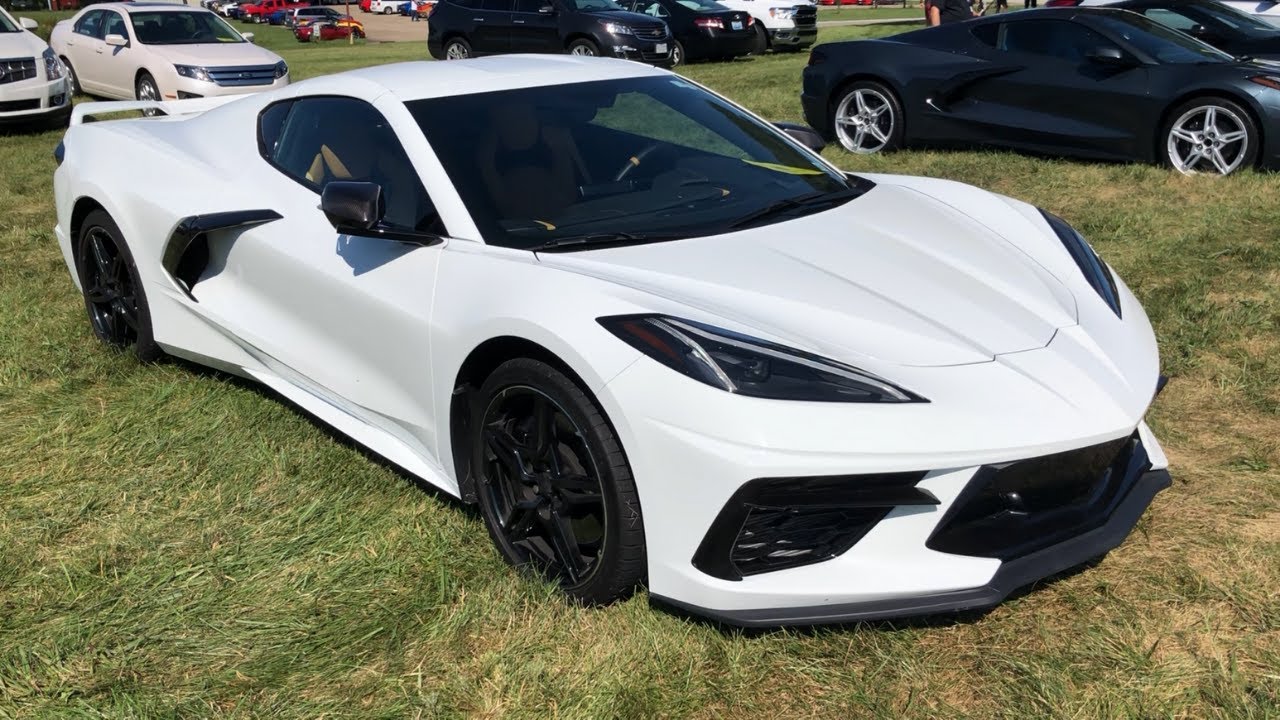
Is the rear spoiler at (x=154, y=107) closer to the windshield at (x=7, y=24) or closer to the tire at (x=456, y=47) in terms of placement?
the windshield at (x=7, y=24)

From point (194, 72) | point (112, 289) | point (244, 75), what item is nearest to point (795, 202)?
point (112, 289)

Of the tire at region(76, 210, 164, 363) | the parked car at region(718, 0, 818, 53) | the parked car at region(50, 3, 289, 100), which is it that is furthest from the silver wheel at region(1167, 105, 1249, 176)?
the parked car at region(718, 0, 818, 53)

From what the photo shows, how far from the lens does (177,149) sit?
4.65 m

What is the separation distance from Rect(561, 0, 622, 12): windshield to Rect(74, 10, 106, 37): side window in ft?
20.3

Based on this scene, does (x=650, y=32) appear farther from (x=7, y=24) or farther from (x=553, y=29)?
(x=7, y=24)

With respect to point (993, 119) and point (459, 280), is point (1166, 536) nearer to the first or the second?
point (459, 280)

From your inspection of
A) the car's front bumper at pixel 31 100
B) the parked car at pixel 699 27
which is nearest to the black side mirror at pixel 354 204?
the car's front bumper at pixel 31 100

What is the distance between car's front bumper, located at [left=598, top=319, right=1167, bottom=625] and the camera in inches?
102

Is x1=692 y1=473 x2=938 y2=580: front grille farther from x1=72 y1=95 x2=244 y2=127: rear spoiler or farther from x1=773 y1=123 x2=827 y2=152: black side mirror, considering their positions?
x1=72 y1=95 x2=244 y2=127: rear spoiler

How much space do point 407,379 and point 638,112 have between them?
1.28 metres

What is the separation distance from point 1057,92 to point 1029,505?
655 centimetres

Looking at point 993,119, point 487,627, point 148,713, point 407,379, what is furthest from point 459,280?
point 993,119

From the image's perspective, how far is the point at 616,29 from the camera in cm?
1628

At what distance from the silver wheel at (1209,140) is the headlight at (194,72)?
10.3 m
